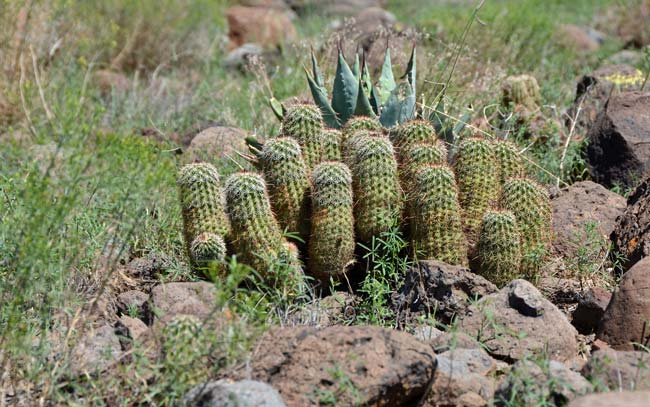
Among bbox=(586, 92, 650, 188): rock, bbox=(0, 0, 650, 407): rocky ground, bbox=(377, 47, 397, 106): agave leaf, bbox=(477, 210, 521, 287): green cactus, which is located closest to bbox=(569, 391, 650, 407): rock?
bbox=(0, 0, 650, 407): rocky ground

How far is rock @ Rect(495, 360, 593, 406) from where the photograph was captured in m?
3.62

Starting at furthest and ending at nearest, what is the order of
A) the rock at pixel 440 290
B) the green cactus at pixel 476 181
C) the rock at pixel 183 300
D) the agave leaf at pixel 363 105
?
the agave leaf at pixel 363 105, the green cactus at pixel 476 181, the rock at pixel 440 290, the rock at pixel 183 300

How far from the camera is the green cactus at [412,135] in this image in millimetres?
5211

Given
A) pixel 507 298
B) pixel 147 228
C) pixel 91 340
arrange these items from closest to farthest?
pixel 91 340 → pixel 507 298 → pixel 147 228

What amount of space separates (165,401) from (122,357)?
29 cm

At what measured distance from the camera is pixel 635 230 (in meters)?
5.29

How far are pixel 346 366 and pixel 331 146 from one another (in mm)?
1816

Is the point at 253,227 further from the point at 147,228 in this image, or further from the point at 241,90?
the point at 241,90

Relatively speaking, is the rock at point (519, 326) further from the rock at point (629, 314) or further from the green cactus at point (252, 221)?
the green cactus at point (252, 221)

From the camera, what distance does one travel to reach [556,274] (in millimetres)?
5324

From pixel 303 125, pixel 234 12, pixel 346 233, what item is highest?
pixel 303 125

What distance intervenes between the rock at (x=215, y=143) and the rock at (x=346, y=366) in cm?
303

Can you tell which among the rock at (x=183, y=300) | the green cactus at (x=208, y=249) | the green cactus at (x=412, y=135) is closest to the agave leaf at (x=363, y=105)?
the green cactus at (x=412, y=135)

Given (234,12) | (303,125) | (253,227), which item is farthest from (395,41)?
(234,12)
